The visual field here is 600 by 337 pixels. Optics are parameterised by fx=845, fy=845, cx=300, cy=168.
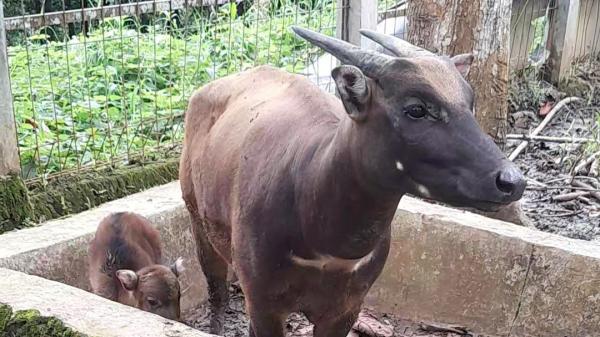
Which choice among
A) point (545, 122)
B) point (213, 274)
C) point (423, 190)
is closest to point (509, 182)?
A: point (423, 190)

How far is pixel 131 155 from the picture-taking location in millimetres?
6449

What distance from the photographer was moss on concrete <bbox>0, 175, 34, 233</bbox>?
5508 millimetres

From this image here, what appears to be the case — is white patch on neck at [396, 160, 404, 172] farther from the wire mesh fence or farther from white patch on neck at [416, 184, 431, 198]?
the wire mesh fence

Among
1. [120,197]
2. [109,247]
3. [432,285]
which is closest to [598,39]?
[432,285]

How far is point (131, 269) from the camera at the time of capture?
17.2ft

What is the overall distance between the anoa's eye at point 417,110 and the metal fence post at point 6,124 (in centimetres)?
326

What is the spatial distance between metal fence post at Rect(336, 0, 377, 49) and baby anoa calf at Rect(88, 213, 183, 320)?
288 centimetres

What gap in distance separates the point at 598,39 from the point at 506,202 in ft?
26.5

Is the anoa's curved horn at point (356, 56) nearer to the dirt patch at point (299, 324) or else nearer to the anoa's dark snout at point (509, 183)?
the anoa's dark snout at point (509, 183)

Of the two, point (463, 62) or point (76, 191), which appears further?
point (76, 191)

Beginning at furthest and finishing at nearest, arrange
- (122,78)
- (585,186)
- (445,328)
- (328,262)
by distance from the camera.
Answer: (585,186)
(122,78)
(445,328)
(328,262)

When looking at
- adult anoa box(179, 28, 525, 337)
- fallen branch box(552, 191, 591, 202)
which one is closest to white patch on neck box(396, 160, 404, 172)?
adult anoa box(179, 28, 525, 337)

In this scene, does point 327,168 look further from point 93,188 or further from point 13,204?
point 93,188

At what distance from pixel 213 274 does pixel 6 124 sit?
167 centimetres
